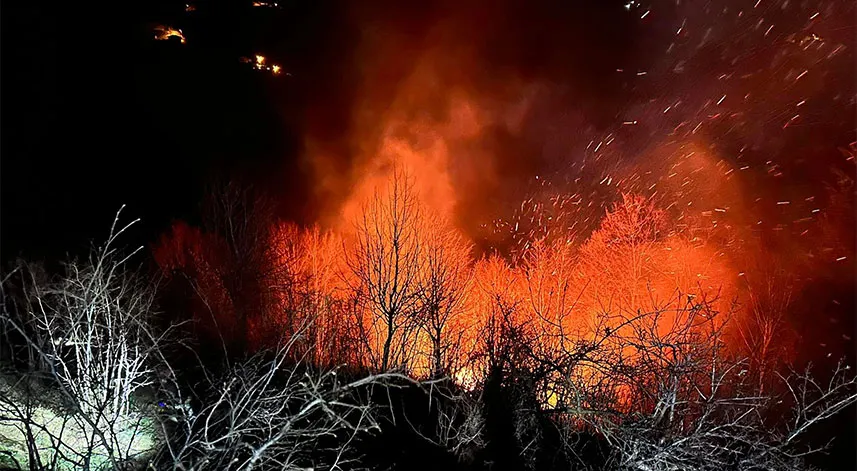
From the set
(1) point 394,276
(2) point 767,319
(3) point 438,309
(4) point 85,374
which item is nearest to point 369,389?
(3) point 438,309

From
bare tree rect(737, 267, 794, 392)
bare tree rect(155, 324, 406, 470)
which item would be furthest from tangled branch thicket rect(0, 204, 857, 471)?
bare tree rect(737, 267, 794, 392)

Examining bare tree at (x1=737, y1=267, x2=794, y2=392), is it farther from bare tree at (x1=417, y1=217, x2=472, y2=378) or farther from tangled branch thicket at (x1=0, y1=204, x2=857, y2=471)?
bare tree at (x1=417, y1=217, x2=472, y2=378)

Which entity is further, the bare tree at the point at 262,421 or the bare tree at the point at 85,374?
the bare tree at the point at 262,421

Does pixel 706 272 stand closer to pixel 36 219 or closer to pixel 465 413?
pixel 465 413

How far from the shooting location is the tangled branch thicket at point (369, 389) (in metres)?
5.07

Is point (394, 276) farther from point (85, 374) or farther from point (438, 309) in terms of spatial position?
point (85, 374)

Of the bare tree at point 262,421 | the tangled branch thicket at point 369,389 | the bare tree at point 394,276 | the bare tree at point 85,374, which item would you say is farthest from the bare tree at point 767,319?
the bare tree at point 85,374

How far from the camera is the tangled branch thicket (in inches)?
200

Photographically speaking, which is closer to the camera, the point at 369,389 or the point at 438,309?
the point at 369,389

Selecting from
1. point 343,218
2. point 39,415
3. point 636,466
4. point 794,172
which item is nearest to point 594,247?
point 794,172

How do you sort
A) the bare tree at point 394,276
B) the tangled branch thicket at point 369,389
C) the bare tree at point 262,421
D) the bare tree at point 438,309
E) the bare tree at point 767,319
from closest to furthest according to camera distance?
the bare tree at point 262,421
the tangled branch thicket at point 369,389
the bare tree at point 438,309
the bare tree at point 394,276
the bare tree at point 767,319

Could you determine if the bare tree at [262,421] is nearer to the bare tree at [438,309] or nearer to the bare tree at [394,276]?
the bare tree at [438,309]

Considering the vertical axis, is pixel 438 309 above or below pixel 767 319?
below

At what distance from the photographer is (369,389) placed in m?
14.1
